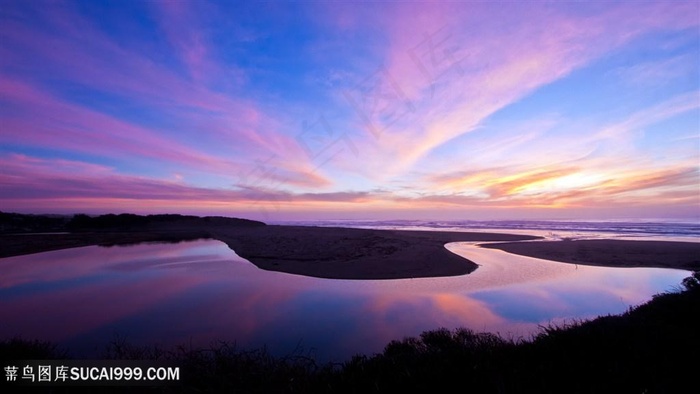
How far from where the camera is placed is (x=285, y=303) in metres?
11.2

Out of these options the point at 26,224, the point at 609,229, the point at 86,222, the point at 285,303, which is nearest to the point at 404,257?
the point at 285,303

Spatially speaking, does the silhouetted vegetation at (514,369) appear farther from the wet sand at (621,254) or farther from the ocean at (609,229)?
the ocean at (609,229)

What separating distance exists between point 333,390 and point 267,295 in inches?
352

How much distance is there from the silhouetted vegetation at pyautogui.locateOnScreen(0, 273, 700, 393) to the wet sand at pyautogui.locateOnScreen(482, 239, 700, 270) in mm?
16842

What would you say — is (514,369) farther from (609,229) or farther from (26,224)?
(26,224)

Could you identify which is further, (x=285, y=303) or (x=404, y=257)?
(x=404, y=257)

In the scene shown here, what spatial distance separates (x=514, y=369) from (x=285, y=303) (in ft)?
28.6

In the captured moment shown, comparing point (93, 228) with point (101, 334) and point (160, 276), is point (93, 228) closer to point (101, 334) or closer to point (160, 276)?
point (160, 276)

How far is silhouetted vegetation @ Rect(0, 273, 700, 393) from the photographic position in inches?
138

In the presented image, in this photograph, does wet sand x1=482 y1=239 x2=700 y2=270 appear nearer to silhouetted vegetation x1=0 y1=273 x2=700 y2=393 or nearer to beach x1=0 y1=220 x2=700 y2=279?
beach x1=0 y1=220 x2=700 y2=279

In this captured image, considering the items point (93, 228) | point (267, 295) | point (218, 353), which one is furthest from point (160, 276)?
point (93, 228)

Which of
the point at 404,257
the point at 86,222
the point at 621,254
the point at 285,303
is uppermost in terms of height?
the point at 86,222

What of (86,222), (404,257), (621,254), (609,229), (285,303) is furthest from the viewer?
(86,222)

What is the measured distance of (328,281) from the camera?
48.8 ft
